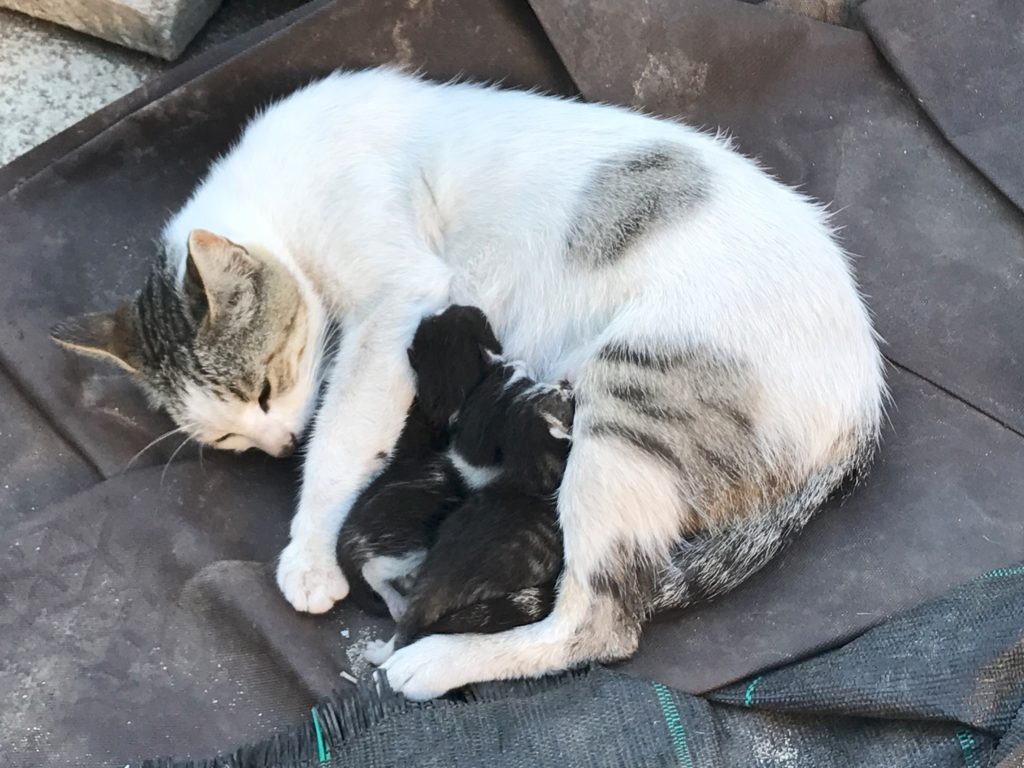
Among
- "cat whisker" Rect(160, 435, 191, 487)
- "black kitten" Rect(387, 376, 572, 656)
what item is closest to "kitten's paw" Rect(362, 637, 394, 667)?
"black kitten" Rect(387, 376, 572, 656)

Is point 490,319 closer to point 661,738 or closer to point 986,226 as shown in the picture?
point 661,738

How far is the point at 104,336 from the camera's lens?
2217mm

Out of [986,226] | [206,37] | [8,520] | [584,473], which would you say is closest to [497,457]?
[584,473]

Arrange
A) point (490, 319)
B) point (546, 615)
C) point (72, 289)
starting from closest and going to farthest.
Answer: point (546, 615) → point (490, 319) → point (72, 289)

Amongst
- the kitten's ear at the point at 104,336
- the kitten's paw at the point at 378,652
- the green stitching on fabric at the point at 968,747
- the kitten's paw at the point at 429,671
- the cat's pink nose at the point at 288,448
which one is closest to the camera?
the green stitching on fabric at the point at 968,747

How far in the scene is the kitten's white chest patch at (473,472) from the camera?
219cm

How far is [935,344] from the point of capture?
248cm

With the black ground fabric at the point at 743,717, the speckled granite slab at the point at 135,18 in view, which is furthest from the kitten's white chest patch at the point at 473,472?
the speckled granite slab at the point at 135,18

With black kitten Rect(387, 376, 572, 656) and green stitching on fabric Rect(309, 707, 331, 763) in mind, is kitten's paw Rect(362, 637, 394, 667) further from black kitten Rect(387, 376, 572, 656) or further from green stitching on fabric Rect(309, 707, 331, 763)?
green stitching on fabric Rect(309, 707, 331, 763)

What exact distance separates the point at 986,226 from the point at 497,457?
1.45 meters

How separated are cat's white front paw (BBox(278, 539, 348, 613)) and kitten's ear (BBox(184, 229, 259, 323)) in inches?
21.9

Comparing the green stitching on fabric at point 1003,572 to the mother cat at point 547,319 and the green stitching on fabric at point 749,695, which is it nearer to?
the mother cat at point 547,319

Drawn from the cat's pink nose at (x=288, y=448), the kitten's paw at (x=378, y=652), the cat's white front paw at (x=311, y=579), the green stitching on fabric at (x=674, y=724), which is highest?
the cat's pink nose at (x=288, y=448)

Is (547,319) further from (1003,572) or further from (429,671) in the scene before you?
(1003,572)
